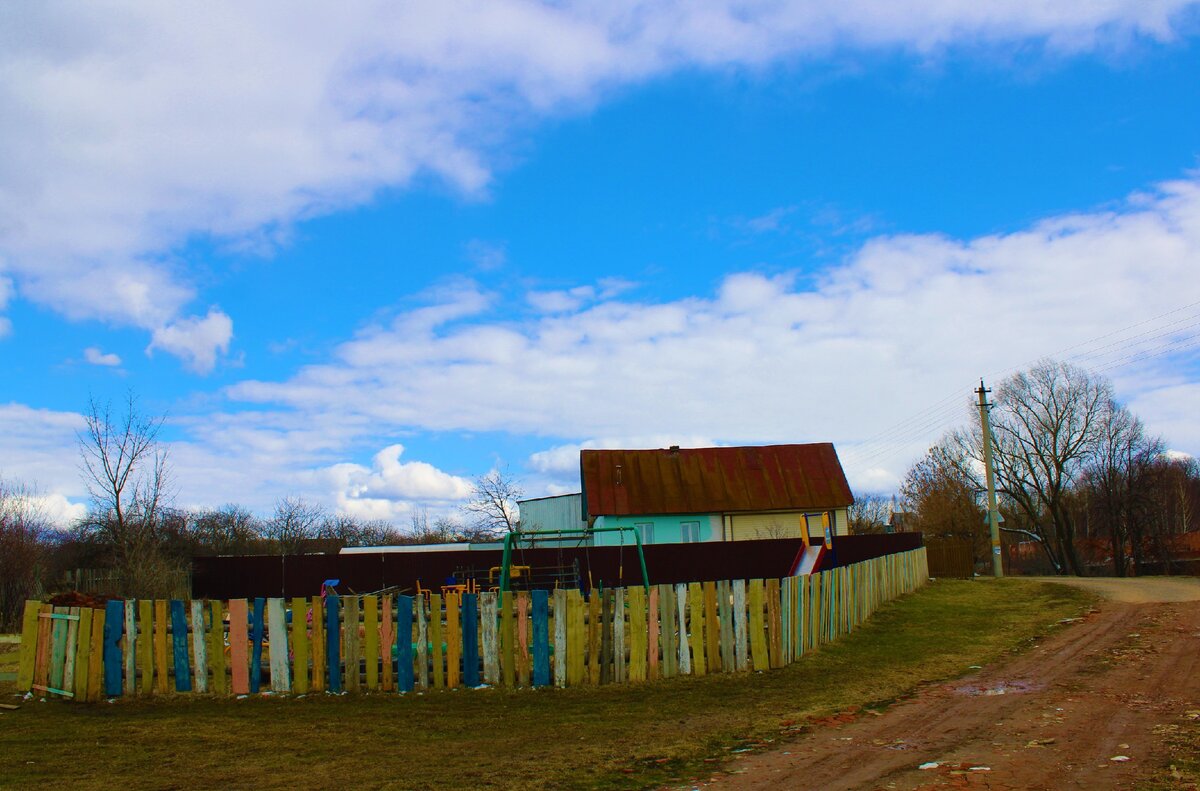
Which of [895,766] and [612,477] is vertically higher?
[612,477]

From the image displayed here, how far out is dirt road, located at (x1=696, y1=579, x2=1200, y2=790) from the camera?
573 centimetres

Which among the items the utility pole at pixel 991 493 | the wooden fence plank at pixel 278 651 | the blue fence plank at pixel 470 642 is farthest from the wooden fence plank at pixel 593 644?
the utility pole at pixel 991 493

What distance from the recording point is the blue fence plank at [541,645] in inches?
398

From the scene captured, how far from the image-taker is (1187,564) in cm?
4438

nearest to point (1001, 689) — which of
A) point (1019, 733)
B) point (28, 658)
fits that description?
point (1019, 733)

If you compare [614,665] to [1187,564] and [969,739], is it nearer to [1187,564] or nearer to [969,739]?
[969,739]

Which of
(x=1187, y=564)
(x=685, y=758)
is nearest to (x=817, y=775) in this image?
(x=685, y=758)

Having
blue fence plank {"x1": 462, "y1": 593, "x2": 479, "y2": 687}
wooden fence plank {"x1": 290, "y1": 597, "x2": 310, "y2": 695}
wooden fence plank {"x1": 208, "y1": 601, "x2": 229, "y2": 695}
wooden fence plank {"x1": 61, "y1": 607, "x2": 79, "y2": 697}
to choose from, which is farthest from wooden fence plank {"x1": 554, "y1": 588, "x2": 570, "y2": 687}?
wooden fence plank {"x1": 61, "y1": 607, "x2": 79, "y2": 697}

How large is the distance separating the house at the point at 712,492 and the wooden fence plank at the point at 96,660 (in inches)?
992

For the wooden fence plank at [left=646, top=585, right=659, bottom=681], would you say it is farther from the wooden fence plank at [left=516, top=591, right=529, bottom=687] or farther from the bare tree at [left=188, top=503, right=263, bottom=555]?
the bare tree at [left=188, top=503, right=263, bottom=555]

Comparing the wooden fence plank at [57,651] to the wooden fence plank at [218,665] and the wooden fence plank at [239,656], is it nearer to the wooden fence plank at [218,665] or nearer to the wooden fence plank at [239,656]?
the wooden fence plank at [218,665]

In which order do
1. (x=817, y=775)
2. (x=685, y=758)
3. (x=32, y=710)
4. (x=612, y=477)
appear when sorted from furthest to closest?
1. (x=612, y=477)
2. (x=32, y=710)
3. (x=685, y=758)
4. (x=817, y=775)

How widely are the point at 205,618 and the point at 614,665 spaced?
4830 millimetres

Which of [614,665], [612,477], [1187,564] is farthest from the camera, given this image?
[1187,564]
